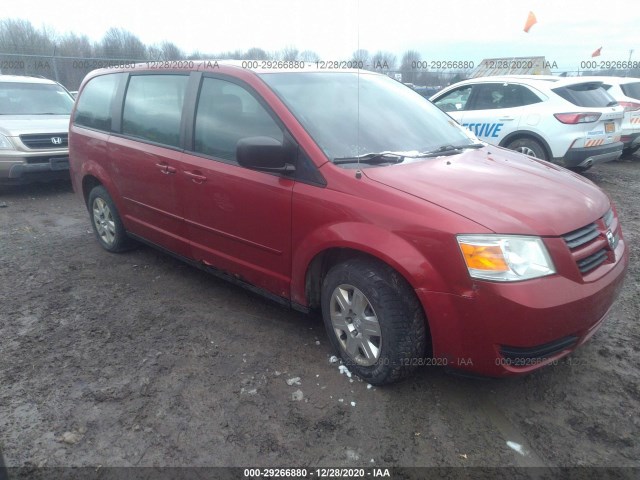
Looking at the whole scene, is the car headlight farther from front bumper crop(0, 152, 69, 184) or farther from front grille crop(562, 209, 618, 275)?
front bumper crop(0, 152, 69, 184)

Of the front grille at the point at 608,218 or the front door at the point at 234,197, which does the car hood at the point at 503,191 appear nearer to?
the front grille at the point at 608,218

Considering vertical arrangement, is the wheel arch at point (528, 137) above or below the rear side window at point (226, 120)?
below

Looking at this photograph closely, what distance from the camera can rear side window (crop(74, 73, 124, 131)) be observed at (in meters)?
4.51

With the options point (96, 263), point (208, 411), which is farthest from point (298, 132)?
point (96, 263)

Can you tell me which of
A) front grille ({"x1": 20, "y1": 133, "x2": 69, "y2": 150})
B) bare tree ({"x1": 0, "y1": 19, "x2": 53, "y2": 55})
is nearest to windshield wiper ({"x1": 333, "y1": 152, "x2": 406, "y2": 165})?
front grille ({"x1": 20, "y1": 133, "x2": 69, "y2": 150})

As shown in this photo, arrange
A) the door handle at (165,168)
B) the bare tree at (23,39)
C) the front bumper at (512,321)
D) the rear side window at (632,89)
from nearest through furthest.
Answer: the front bumper at (512,321), the door handle at (165,168), the rear side window at (632,89), the bare tree at (23,39)

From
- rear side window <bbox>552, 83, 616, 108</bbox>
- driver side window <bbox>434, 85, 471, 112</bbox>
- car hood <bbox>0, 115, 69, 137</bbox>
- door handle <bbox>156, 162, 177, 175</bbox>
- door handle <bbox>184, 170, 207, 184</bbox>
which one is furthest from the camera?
driver side window <bbox>434, 85, 471, 112</bbox>

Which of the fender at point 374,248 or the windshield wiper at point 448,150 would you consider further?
the windshield wiper at point 448,150

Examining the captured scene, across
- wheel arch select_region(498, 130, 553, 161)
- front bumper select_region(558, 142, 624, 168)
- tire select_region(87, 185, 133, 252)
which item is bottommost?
tire select_region(87, 185, 133, 252)

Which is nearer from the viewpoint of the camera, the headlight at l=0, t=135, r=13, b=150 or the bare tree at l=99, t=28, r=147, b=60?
the headlight at l=0, t=135, r=13, b=150

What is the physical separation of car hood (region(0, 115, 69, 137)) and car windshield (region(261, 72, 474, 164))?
570 centimetres

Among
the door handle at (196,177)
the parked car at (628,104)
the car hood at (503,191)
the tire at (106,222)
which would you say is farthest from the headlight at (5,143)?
the parked car at (628,104)

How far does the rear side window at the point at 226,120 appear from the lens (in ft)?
10.3

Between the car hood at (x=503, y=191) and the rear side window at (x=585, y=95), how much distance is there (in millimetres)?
4990
